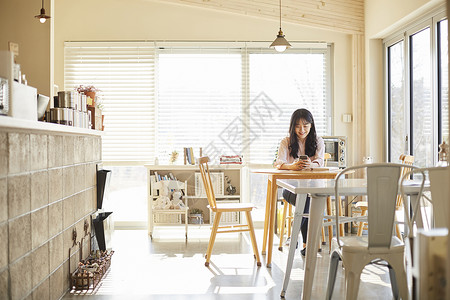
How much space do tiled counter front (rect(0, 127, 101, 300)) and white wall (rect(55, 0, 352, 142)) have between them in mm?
2692

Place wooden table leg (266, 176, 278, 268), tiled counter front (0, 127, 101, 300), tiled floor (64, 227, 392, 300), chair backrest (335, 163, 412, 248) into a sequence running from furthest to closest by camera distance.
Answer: wooden table leg (266, 176, 278, 268)
tiled floor (64, 227, 392, 300)
chair backrest (335, 163, 412, 248)
tiled counter front (0, 127, 101, 300)

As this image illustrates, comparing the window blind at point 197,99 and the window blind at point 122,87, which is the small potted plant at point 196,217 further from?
the window blind at point 122,87

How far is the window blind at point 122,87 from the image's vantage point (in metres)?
6.25

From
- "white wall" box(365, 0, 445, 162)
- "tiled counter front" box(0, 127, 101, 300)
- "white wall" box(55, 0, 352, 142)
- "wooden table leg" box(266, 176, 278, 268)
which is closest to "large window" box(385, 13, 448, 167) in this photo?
"white wall" box(365, 0, 445, 162)

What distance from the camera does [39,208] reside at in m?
2.87

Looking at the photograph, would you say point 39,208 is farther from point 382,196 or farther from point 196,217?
point 196,217

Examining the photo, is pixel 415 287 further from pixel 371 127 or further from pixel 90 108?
pixel 371 127

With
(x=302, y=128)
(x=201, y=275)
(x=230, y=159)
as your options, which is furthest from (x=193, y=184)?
(x=201, y=275)

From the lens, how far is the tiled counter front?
7.88 feet

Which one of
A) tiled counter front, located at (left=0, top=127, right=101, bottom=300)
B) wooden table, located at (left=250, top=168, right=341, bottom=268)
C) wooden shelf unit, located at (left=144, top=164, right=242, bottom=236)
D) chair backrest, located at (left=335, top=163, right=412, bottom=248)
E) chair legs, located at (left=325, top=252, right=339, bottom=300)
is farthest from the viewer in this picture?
wooden shelf unit, located at (left=144, top=164, right=242, bottom=236)

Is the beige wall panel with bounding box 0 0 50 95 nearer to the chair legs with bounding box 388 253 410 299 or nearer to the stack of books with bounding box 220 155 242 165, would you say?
the stack of books with bounding box 220 155 242 165

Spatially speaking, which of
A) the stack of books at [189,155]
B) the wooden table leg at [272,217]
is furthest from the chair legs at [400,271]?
the stack of books at [189,155]

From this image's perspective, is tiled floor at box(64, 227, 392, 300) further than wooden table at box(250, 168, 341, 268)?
No

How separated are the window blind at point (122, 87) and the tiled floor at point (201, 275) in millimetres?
1371
